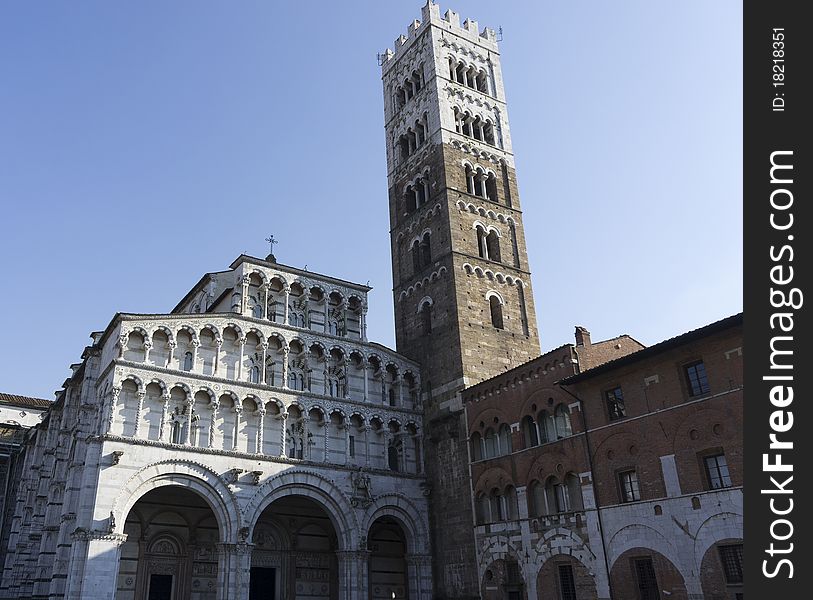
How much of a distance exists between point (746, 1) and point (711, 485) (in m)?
19.9

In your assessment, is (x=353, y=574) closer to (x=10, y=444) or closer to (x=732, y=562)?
(x=732, y=562)

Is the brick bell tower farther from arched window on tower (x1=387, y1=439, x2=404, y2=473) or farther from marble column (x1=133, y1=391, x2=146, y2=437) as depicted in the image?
marble column (x1=133, y1=391, x2=146, y2=437)

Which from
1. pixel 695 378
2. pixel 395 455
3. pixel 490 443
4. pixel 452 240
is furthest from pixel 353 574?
pixel 452 240

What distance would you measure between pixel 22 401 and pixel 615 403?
172ft

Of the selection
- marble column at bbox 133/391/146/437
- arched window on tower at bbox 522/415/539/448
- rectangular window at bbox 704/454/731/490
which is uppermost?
marble column at bbox 133/391/146/437

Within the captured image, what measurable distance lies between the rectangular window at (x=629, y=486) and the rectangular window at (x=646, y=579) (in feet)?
7.33

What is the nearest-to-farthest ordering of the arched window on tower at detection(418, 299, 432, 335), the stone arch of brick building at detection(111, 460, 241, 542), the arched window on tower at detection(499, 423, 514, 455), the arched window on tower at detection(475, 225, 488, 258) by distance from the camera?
the stone arch of brick building at detection(111, 460, 241, 542) < the arched window on tower at detection(499, 423, 514, 455) < the arched window on tower at detection(418, 299, 432, 335) < the arched window on tower at detection(475, 225, 488, 258)

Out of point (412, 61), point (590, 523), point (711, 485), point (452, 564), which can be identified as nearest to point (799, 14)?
point (711, 485)

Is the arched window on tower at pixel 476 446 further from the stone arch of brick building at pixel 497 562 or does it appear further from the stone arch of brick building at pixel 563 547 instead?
the stone arch of brick building at pixel 563 547

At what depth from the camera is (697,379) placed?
973 inches

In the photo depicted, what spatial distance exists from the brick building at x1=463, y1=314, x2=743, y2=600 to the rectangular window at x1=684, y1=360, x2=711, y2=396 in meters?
0.04

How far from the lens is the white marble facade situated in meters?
28.6

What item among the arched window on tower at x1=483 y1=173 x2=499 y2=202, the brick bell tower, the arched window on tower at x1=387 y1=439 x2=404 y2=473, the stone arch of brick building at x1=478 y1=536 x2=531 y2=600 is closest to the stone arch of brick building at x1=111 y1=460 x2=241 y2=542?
the arched window on tower at x1=387 y1=439 x2=404 y2=473

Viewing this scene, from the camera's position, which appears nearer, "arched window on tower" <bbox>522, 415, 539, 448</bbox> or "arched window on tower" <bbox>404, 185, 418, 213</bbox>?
"arched window on tower" <bbox>522, 415, 539, 448</bbox>
